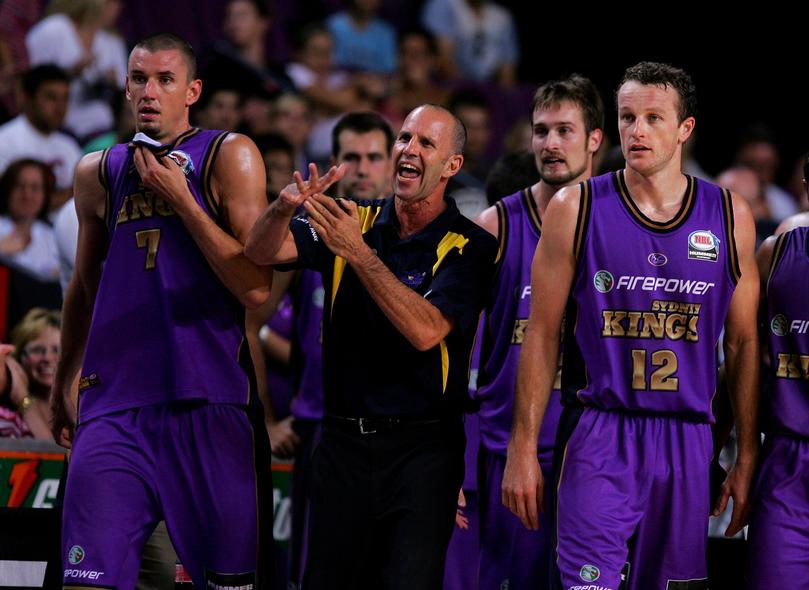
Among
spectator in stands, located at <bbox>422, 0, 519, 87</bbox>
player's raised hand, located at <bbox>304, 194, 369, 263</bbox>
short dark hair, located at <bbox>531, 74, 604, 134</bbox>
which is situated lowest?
player's raised hand, located at <bbox>304, 194, 369, 263</bbox>

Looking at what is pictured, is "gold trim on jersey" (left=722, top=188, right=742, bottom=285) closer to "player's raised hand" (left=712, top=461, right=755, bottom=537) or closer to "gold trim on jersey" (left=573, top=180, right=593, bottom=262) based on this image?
"gold trim on jersey" (left=573, top=180, right=593, bottom=262)

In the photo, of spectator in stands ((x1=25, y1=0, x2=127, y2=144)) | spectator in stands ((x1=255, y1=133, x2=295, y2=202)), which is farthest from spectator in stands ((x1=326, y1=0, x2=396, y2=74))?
spectator in stands ((x1=255, y1=133, x2=295, y2=202))

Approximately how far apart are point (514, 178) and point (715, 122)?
8.26m

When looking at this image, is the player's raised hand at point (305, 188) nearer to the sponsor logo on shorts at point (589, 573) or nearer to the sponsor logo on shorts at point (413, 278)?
the sponsor logo on shorts at point (413, 278)

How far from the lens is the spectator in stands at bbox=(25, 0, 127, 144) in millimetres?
11164

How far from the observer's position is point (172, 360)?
5.33 metres

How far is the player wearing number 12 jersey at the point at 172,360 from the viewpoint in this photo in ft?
17.1

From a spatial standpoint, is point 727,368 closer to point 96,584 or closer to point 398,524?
point 398,524

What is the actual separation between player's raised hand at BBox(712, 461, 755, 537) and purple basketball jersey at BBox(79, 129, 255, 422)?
1977 millimetres

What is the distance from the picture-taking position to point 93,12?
11.4 metres

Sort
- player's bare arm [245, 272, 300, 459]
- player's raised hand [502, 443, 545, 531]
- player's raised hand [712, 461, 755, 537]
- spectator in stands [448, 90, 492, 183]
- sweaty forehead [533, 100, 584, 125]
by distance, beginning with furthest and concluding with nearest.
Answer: spectator in stands [448, 90, 492, 183] → player's bare arm [245, 272, 300, 459] → sweaty forehead [533, 100, 584, 125] → player's raised hand [712, 461, 755, 537] → player's raised hand [502, 443, 545, 531]

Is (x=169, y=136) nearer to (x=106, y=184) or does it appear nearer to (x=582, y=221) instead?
(x=106, y=184)

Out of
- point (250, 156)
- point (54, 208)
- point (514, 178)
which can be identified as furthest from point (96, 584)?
point (54, 208)

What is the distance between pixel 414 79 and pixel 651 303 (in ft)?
27.6
